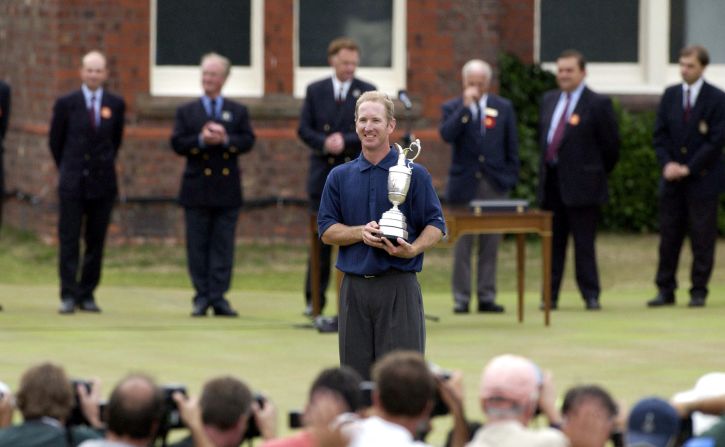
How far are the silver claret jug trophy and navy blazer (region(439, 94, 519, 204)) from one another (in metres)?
6.10

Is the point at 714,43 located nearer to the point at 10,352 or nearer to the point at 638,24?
the point at 638,24

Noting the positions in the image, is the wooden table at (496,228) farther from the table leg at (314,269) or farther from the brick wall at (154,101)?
the brick wall at (154,101)

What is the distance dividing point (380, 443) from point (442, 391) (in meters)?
0.68

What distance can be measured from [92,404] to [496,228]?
7.34 meters

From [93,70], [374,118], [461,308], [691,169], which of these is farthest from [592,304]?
[374,118]

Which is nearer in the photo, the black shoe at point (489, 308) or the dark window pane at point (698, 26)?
the black shoe at point (489, 308)

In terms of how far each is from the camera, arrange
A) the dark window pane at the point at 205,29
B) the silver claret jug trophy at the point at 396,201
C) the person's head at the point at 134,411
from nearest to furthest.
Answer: the person's head at the point at 134,411, the silver claret jug trophy at the point at 396,201, the dark window pane at the point at 205,29

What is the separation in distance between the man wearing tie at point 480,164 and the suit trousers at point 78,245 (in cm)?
291

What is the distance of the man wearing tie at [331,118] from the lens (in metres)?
14.2

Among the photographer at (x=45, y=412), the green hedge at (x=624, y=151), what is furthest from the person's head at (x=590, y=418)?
the green hedge at (x=624, y=151)

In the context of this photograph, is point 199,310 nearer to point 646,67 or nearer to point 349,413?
point 349,413

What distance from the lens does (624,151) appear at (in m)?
20.8

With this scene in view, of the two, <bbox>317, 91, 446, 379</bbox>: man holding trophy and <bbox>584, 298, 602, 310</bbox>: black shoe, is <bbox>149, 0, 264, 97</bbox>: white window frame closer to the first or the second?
<bbox>584, 298, 602, 310</bbox>: black shoe

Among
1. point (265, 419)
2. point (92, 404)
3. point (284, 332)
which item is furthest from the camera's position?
point (284, 332)
